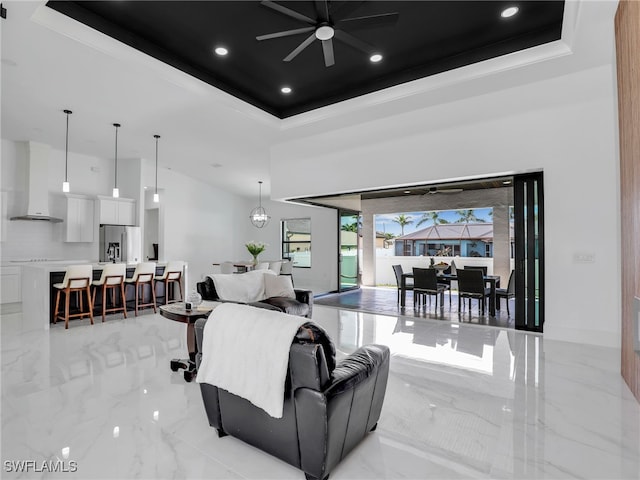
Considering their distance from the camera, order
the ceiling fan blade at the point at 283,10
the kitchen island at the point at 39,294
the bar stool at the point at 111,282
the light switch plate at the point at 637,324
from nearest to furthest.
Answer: the light switch plate at the point at 637,324, the ceiling fan blade at the point at 283,10, the kitchen island at the point at 39,294, the bar stool at the point at 111,282

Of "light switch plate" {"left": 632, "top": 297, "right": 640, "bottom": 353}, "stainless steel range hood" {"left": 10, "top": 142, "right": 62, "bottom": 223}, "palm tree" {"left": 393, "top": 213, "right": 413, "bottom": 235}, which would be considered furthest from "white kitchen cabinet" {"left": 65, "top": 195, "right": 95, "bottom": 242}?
"palm tree" {"left": 393, "top": 213, "right": 413, "bottom": 235}

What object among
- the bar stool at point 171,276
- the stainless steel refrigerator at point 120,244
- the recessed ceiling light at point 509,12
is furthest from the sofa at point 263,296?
the recessed ceiling light at point 509,12

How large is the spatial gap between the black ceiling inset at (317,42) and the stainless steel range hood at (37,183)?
4.60 m

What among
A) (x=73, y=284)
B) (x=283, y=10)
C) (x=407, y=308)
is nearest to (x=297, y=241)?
(x=407, y=308)

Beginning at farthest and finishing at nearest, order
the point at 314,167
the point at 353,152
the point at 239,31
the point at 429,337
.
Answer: the point at 314,167
the point at 353,152
the point at 429,337
the point at 239,31

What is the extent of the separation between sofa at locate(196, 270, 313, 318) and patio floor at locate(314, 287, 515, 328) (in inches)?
76.7

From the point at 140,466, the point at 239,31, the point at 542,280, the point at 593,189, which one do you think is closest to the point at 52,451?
the point at 140,466

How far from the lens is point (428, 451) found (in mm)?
2139

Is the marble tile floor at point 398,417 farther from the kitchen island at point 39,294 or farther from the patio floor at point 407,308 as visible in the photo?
the patio floor at point 407,308

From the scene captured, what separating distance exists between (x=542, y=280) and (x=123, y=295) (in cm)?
665

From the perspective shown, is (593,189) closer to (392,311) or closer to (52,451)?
(392,311)

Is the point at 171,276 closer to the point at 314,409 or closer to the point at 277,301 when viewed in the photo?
the point at 277,301

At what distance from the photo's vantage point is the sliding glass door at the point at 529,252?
16.2ft

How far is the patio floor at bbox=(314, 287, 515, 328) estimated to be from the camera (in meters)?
5.84
